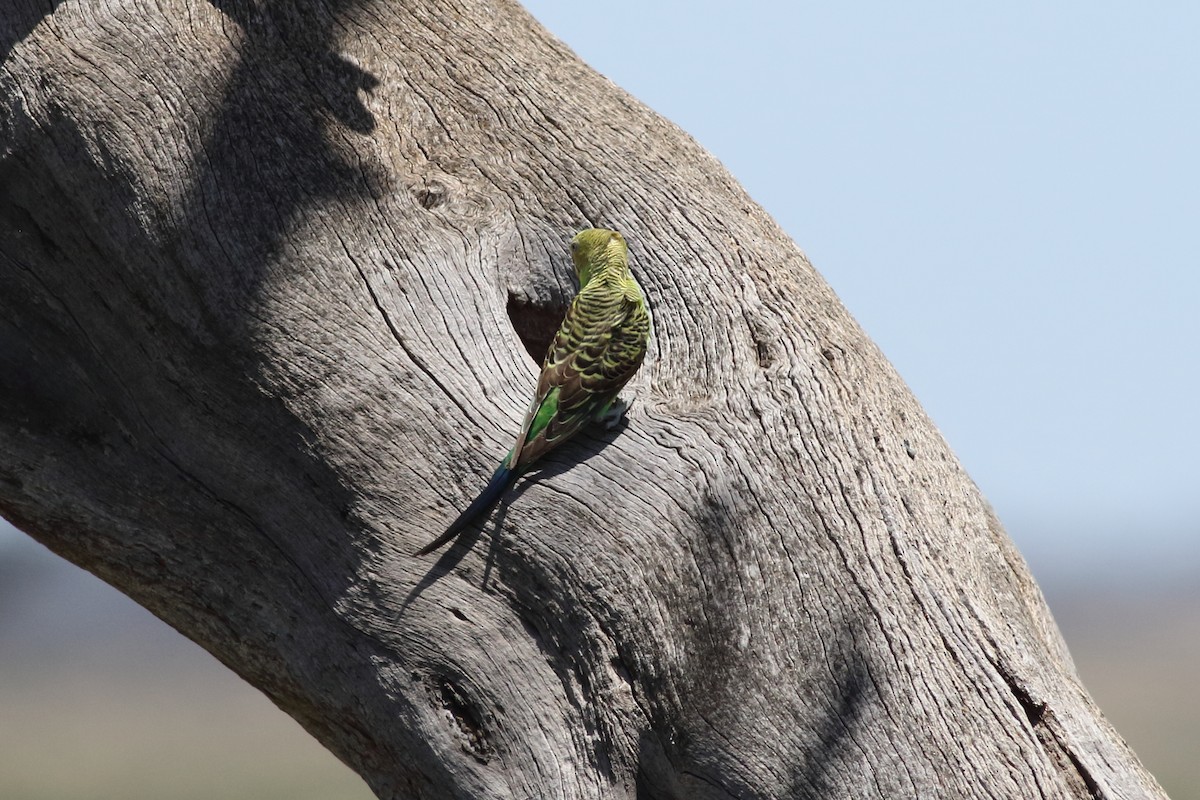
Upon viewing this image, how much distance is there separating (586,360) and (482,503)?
2.00 ft

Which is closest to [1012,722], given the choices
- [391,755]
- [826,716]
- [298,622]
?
[826,716]

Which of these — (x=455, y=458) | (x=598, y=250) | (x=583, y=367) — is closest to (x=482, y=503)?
(x=455, y=458)

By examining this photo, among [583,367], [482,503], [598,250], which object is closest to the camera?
[482,503]

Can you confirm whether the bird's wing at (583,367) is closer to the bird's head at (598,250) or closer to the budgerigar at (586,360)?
the budgerigar at (586,360)

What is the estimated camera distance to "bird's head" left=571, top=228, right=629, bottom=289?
3.72 meters

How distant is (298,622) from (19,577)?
9596 millimetres

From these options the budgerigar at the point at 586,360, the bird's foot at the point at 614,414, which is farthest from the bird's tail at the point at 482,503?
the bird's foot at the point at 614,414

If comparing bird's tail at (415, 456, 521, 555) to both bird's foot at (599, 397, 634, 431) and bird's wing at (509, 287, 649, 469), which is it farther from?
bird's foot at (599, 397, 634, 431)

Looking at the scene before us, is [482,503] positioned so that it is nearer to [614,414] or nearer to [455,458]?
[455,458]

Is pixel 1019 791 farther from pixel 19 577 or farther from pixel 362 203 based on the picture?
pixel 19 577

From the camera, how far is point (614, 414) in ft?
11.7

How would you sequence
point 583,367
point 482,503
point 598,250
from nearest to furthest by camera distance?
point 482,503 → point 583,367 → point 598,250

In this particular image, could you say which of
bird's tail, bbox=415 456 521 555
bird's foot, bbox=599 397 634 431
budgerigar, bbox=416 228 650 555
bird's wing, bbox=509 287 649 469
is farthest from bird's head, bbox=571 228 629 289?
bird's tail, bbox=415 456 521 555

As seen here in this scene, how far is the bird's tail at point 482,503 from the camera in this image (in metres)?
3.20
